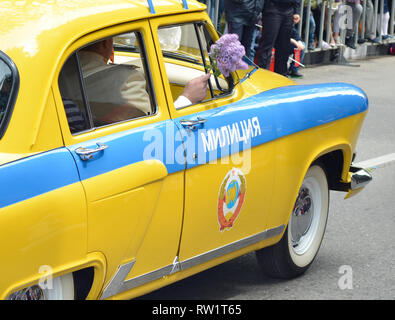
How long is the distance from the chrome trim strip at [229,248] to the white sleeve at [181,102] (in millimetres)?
798

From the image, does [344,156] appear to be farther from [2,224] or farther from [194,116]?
[2,224]

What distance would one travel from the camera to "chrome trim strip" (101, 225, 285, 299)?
3898 mm

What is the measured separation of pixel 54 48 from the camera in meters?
3.66

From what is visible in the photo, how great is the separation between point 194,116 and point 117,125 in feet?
1.84

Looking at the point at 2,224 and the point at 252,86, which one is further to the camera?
the point at 252,86

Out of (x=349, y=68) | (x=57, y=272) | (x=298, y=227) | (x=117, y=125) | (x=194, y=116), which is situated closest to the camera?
(x=57, y=272)

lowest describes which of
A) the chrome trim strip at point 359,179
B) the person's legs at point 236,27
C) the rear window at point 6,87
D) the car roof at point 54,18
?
the person's legs at point 236,27

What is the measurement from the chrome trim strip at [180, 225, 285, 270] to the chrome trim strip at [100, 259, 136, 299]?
45 cm

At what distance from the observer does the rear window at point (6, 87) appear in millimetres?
3475

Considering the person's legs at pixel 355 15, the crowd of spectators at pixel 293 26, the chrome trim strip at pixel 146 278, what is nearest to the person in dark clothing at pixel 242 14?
the crowd of spectators at pixel 293 26

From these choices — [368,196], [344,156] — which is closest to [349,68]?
[368,196]

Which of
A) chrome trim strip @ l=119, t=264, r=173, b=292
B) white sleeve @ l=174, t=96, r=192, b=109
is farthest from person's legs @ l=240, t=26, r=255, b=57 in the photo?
chrome trim strip @ l=119, t=264, r=173, b=292

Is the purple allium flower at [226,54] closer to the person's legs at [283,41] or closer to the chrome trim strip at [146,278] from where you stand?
the chrome trim strip at [146,278]

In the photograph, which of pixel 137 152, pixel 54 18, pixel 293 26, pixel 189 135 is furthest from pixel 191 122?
pixel 293 26
